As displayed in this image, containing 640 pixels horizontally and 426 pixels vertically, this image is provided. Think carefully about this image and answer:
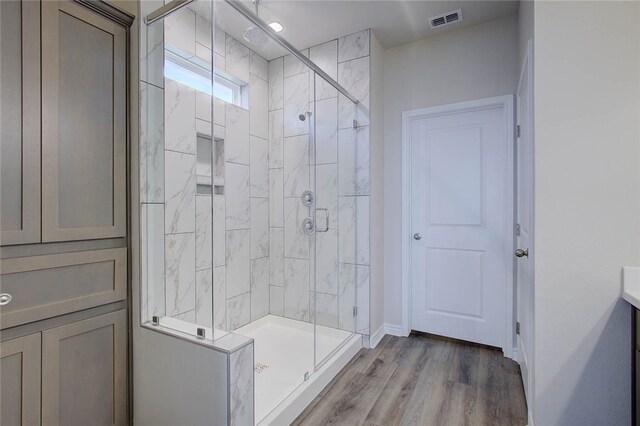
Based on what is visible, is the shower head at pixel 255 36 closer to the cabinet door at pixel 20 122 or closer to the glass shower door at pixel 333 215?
the glass shower door at pixel 333 215

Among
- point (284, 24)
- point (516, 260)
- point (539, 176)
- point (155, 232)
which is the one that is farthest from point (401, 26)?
point (155, 232)

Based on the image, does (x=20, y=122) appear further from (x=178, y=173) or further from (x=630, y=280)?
(x=630, y=280)

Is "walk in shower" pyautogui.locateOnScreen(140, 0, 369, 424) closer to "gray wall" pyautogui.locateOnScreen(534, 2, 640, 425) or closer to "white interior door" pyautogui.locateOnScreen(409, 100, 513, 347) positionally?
"white interior door" pyautogui.locateOnScreen(409, 100, 513, 347)

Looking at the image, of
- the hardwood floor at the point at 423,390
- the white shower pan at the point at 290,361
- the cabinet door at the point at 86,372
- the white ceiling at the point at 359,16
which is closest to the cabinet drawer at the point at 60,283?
the cabinet door at the point at 86,372

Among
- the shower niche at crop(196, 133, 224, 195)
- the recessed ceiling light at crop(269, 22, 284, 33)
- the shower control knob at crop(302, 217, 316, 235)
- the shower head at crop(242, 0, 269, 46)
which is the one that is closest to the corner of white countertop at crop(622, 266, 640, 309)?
the shower control knob at crop(302, 217, 316, 235)

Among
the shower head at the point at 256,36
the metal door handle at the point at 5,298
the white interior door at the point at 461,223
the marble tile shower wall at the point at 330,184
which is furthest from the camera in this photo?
the marble tile shower wall at the point at 330,184

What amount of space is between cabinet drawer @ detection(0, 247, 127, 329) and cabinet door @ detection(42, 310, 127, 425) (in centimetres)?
10

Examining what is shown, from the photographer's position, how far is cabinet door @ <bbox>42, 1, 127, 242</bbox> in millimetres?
1367

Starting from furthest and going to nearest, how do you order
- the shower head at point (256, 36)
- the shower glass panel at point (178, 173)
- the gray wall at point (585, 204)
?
the shower head at point (256, 36), the shower glass panel at point (178, 173), the gray wall at point (585, 204)

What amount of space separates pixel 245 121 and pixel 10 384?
2.19 metres

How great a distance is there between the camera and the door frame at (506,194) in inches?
97.6

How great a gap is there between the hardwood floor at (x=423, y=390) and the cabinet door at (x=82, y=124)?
155 centimetres

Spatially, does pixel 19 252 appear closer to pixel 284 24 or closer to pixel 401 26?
pixel 284 24

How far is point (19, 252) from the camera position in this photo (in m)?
1.28
